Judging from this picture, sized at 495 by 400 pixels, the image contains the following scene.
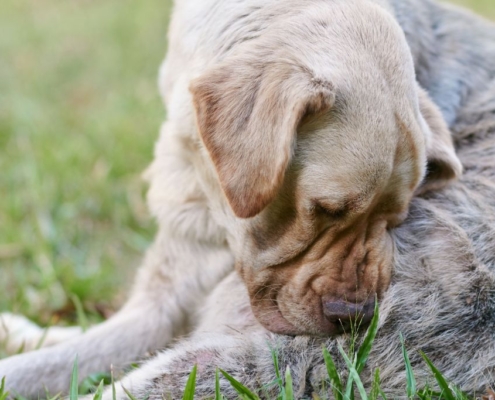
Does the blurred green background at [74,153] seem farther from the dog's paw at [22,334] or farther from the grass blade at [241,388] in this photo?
the grass blade at [241,388]

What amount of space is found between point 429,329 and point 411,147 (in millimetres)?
653

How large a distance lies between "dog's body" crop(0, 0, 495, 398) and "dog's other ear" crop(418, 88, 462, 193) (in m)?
0.08

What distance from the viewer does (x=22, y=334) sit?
11.5ft

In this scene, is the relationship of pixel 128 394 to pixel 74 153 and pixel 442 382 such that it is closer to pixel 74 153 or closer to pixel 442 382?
pixel 442 382

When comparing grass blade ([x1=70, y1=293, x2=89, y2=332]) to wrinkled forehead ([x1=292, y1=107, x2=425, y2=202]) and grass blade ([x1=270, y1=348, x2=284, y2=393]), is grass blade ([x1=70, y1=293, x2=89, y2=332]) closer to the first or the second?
grass blade ([x1=270, y1=348, x2=284, y2=393])

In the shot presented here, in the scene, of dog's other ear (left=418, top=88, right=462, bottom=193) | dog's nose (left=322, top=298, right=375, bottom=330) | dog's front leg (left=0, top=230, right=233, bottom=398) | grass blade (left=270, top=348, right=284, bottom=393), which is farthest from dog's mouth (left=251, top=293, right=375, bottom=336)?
dog's other ear (left=418, top=88, right=462, bottom=193)

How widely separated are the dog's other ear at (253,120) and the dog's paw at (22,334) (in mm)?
1445

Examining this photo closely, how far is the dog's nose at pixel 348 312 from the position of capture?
2.64 meters

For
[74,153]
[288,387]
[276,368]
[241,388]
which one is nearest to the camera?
[288,387]

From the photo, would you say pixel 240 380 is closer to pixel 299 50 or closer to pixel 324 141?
pixel 324 141

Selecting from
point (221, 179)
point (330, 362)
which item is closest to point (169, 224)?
point (221, 179)

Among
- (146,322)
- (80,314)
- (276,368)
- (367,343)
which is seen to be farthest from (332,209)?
(80,314)

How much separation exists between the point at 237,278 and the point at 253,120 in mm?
914

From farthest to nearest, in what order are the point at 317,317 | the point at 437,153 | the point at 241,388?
the point at 437,153 → the point at 317,317 → the point at 241,388
